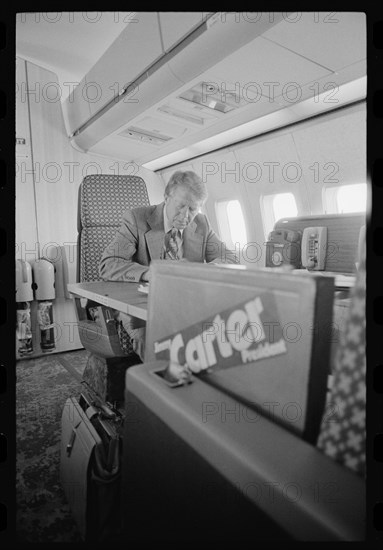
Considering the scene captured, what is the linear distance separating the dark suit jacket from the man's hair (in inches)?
6.8

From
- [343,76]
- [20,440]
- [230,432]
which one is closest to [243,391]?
[230,432]

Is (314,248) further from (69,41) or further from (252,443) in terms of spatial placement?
(69,41)

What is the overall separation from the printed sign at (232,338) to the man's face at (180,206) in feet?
6.01

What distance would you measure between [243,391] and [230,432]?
11 cm

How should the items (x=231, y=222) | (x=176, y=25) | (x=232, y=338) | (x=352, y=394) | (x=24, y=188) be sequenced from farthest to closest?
1. (x=231, y=222)
2. (x=24, y=188)
3. (x=176, y=25)
4. (x=232, y=338)
5. (x=352, y=394)

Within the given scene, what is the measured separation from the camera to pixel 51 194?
429 cm

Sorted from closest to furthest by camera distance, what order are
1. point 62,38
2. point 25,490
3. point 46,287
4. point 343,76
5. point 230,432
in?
1. point 230,432
2. point 25,490
3. point 343,76
4. point 62,38
5. point 46,287

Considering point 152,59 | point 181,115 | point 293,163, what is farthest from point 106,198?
point 293,163

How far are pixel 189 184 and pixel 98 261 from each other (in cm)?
95

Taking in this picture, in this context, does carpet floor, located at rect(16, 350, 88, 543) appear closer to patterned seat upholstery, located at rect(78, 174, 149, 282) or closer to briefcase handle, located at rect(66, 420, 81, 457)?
briefcase handle, located at rect(66, 420, 81, 457)

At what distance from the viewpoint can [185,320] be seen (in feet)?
2.82

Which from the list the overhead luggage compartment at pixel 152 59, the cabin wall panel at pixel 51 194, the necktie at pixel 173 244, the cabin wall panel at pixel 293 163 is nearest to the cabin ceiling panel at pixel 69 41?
Result: the overhead luggage compartment at pixel 152 59
